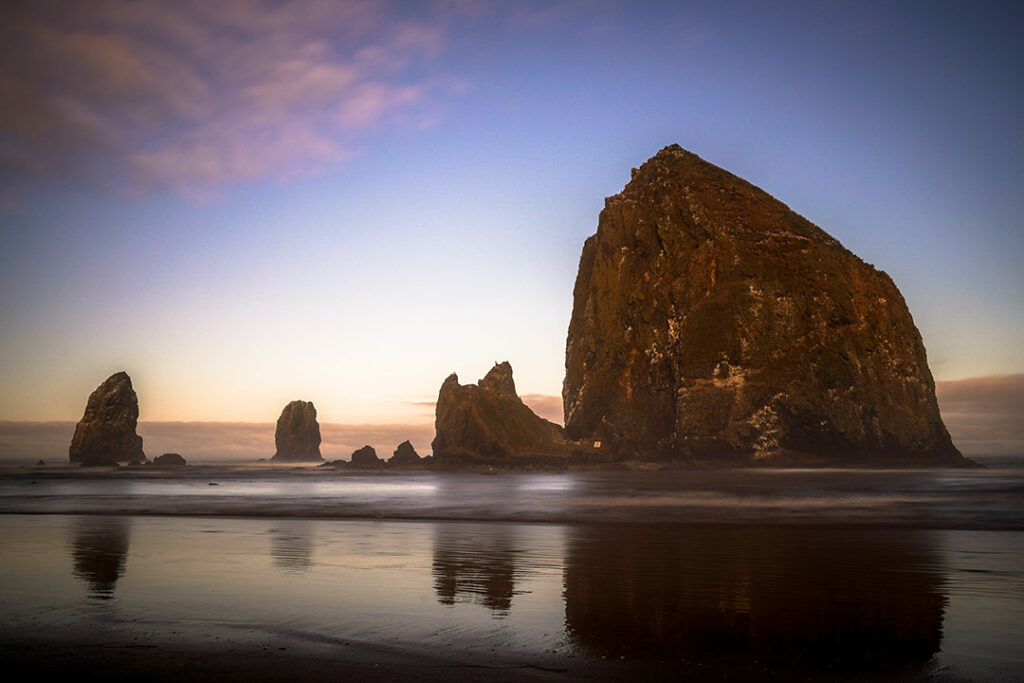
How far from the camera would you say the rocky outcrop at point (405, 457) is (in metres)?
113

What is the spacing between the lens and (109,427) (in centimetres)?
13000

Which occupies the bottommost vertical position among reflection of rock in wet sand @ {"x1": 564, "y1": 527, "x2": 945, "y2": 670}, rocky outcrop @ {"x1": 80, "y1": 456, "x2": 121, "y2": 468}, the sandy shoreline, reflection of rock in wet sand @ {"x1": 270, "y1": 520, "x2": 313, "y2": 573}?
rocky outcrop @ {"x1": 80, "y1": 456, "x2": 121, "y2": 468}

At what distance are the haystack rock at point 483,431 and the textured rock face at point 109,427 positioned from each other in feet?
194

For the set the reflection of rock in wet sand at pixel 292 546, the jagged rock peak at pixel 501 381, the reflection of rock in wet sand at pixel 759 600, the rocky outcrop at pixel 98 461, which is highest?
the jagged rock peak at pixel 501 381

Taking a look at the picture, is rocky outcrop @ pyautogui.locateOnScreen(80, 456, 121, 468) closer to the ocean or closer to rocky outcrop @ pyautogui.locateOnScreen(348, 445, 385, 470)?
rocky outcrop @ pyautogui.locateOnScreen(348, 445, 385, 470)

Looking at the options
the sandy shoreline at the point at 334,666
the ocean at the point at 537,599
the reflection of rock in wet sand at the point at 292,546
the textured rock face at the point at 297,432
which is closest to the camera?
the sandy shoreline at the point at 334,666

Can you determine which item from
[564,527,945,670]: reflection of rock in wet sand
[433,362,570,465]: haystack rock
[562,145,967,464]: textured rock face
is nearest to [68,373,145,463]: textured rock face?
[433,362,570,465]: haystack rock

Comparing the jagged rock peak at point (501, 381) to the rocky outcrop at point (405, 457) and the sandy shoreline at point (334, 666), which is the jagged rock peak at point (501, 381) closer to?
the rocky outcrop at point (405, 457)

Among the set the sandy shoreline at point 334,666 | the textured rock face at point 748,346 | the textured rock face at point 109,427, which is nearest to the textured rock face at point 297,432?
the textured rock face at point 109,427

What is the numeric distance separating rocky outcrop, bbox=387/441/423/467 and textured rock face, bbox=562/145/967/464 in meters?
29.8

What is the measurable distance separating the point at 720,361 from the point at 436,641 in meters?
103

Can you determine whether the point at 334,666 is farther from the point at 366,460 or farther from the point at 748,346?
the point at 366,460

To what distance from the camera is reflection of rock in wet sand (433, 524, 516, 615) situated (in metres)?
10.1

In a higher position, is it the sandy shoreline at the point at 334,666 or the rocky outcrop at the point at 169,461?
the sandy shoreline at the point at 334,666
